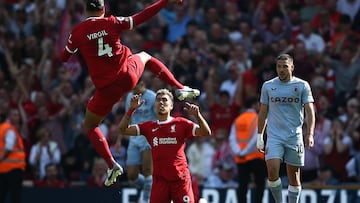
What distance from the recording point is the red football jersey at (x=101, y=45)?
15680 mm

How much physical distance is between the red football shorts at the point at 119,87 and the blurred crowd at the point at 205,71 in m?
6.36

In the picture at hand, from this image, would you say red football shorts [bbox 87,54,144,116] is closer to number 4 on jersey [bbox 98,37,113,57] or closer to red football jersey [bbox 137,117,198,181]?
number 4 on jersey [bbox 98,37,113,57]

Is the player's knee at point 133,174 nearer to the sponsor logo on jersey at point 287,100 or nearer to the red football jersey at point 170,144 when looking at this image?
the red football jersey at point 170,144

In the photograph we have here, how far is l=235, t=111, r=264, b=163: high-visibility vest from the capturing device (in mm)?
20186

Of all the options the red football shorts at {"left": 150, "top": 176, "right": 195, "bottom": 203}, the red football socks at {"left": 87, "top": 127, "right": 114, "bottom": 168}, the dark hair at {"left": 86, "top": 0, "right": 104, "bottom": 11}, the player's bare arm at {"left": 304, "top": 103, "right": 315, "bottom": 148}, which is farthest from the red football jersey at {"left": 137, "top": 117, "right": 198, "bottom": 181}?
the dark hair at {"left": 86, "top": 0, "right": 104, "bottom": 11}

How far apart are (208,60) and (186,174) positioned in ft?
26.1

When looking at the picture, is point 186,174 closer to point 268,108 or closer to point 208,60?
point 268,108

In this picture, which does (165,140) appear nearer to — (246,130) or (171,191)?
(171,191)

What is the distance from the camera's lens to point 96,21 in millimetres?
15695

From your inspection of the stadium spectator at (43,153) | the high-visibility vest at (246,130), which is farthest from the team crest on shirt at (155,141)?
the stadium spectator at (43,153)

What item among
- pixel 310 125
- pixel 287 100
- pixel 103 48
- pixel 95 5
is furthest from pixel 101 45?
pixel 310 125

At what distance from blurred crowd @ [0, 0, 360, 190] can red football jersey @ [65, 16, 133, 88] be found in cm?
673

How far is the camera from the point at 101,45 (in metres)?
15.7

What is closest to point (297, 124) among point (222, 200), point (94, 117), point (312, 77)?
point (94, 117)
